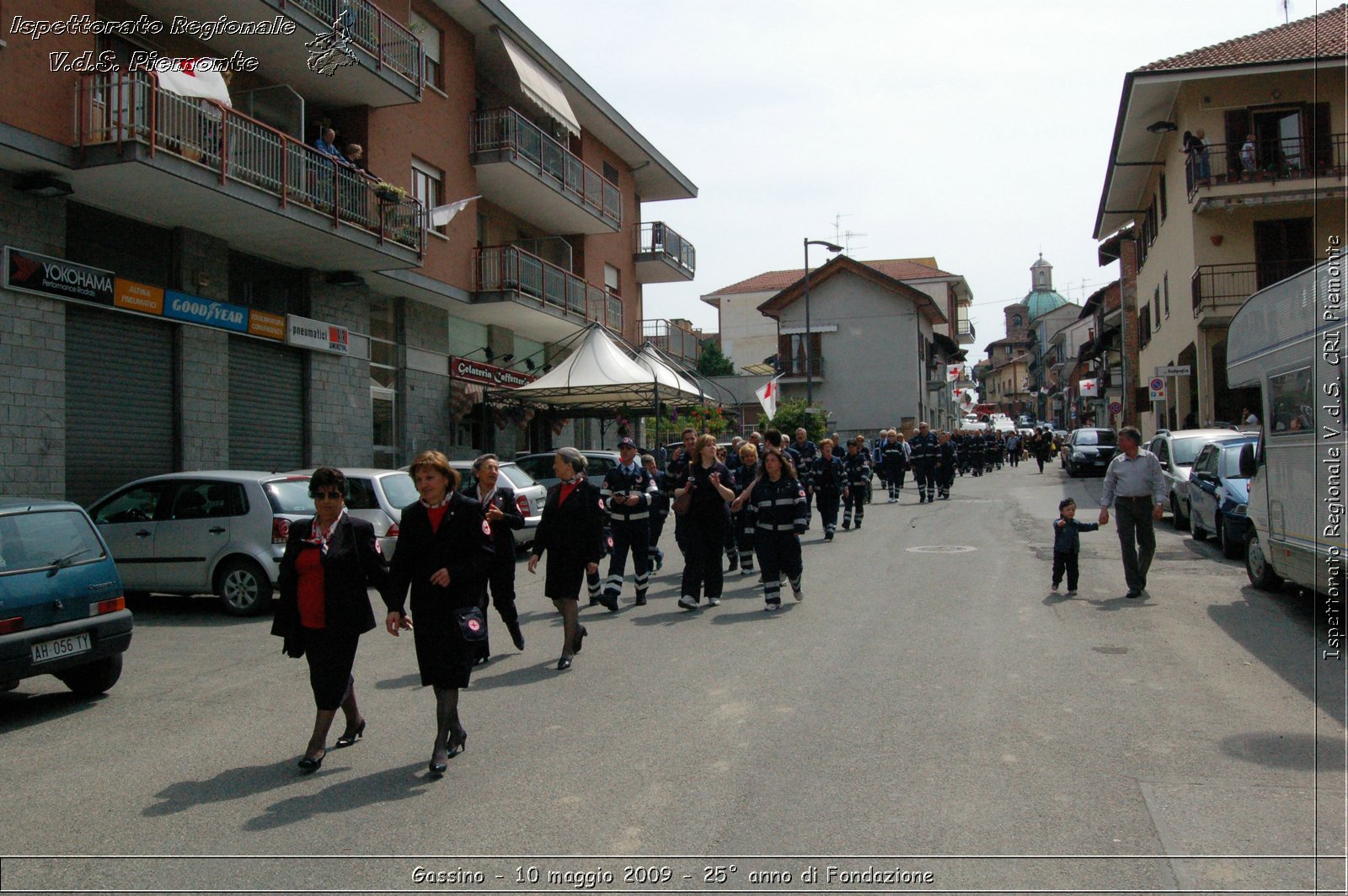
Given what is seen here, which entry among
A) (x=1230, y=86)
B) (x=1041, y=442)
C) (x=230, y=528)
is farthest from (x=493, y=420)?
(x=1041, y=442)

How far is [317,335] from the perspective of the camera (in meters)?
18.6

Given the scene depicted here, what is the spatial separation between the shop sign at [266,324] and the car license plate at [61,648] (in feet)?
34.9

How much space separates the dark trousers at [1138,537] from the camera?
10.5m

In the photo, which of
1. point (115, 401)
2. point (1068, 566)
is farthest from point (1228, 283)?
point (115, 401)

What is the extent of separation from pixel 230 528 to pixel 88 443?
470 cm

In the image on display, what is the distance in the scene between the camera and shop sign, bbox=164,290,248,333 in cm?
1538

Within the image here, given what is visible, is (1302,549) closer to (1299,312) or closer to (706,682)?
(1299,312)

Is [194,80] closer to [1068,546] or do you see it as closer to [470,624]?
[470,624]

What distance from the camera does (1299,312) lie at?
8656 millimetres

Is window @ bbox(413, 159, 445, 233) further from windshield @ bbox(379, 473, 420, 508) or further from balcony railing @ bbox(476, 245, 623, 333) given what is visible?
windshield @ bbox(379, 473, 420, 508)

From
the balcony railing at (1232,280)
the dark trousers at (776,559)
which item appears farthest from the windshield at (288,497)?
the balcony railing at (1232,280)

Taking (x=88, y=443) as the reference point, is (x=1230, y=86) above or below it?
above

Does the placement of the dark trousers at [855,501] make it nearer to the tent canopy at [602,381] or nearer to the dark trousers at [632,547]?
the tent canopy at [602,381]

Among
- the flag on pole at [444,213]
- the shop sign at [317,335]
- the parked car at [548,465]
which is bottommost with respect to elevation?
the parked car at [548,465]
